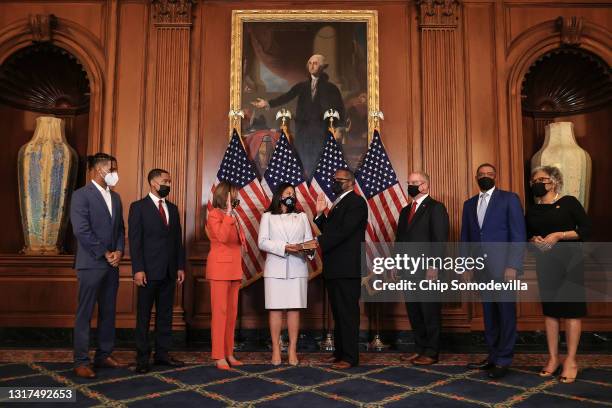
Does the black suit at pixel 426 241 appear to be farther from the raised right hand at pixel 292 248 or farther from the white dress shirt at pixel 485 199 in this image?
the raised right hand at pixel 292 248

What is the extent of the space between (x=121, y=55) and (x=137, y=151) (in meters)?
1.27

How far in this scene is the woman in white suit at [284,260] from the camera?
4434mm

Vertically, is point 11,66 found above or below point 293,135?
above

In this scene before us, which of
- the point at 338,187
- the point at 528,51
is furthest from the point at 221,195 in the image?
the point at 528,51

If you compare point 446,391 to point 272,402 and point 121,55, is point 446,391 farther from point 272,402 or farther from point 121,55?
point 121,55

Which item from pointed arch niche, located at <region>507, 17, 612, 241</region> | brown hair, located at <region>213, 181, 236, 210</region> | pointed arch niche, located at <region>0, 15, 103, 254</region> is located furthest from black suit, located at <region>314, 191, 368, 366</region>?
pointed arch niche, located at <region>0, 15, 103, 254</region>

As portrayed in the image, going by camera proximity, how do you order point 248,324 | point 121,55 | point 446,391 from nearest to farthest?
1. point 446,391
2. point 248,324
3. point 121,55

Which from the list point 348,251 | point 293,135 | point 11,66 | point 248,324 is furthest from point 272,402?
point 11,66

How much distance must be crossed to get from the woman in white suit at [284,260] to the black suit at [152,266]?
0.88 meters

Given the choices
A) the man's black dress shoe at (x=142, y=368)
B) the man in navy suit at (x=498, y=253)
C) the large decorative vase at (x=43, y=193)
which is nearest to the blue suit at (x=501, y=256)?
the man in navy suit at (x=498, y=253)

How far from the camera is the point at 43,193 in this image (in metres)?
6.08

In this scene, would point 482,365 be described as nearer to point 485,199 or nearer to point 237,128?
point 485,199

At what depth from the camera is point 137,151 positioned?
6.02 meters

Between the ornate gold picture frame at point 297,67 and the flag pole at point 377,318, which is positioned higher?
the ornate gold picture frame at point 297,67
